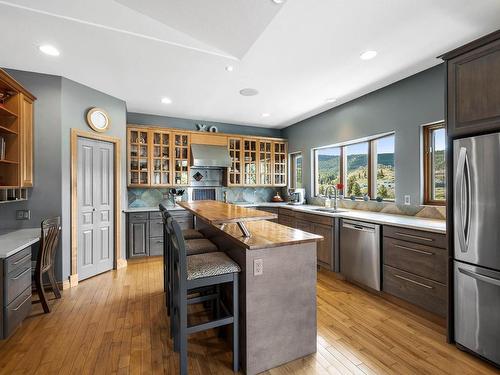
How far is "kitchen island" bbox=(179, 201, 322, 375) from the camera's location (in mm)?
1741

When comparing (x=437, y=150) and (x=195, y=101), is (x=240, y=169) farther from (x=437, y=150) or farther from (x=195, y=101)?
(x=437, y=150)

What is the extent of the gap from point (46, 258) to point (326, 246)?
11.5 feet

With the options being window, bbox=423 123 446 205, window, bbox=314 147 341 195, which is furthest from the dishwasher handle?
window, bbox=314 147 341 195

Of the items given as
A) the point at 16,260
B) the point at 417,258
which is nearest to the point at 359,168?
the point at 417,258

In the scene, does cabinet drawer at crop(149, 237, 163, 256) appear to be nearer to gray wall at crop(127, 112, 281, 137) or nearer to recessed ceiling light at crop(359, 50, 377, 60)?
gray wall at crop(127, 112, 281, 137)

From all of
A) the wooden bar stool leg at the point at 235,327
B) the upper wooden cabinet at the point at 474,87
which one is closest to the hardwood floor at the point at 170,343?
the wooden bar stool leg at the point at 235,327

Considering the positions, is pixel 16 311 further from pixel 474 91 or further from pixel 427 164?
pixel 427 164

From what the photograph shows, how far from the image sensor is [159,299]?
292 centimetres

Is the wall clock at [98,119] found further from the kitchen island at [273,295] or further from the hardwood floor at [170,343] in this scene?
the kitchen island at [273,295]

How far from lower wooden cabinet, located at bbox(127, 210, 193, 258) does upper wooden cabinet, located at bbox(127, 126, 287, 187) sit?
617mm

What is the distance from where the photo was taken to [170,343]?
6.89ft

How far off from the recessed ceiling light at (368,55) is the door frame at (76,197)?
3.56 m

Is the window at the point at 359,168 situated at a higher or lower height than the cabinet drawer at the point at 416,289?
higher

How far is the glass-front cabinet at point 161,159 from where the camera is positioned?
465cm
